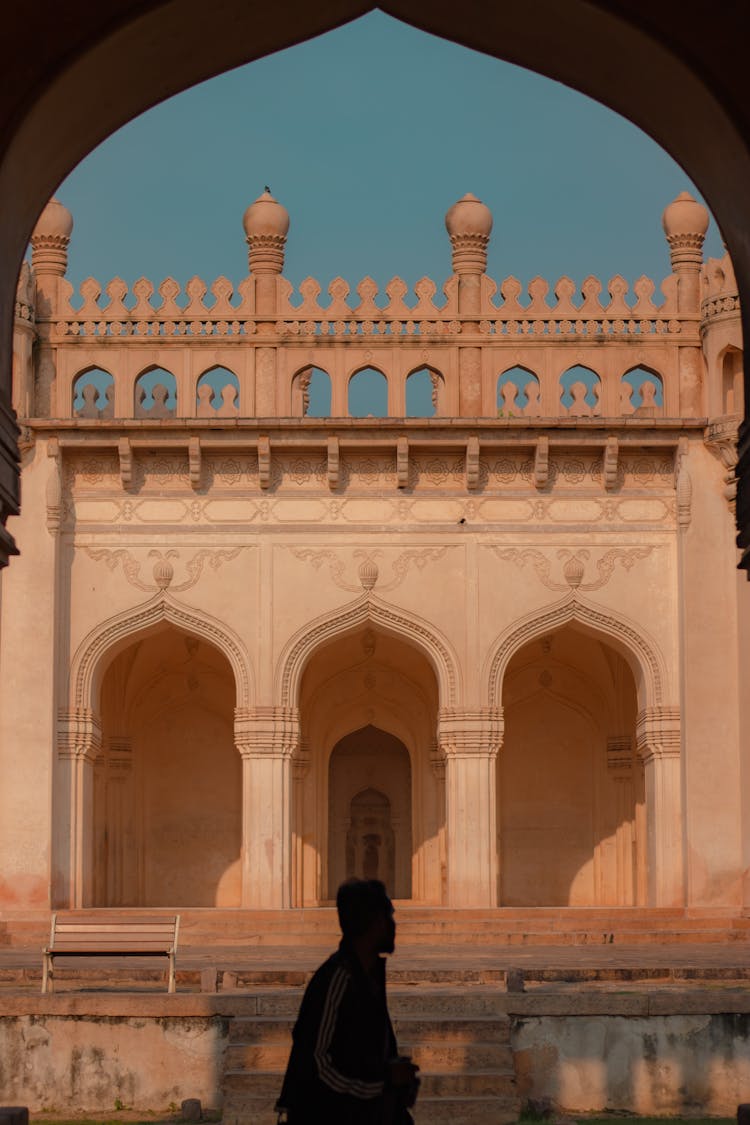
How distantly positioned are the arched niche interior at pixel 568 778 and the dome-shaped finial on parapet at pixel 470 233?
12.3 ft

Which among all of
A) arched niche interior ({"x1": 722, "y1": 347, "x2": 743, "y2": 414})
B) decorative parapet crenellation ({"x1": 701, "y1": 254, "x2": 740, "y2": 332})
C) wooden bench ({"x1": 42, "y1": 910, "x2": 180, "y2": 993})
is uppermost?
decorative parapet crenellation ({"x1": 701, "y1": 254, "x2": 740, "y2": 332})

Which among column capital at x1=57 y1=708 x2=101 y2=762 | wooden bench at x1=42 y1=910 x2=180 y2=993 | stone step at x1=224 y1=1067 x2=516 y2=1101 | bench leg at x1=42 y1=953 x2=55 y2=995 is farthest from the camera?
column capital at x1=57 y1=708 x2=101 y2=762

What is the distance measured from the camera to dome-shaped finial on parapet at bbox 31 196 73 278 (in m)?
19.0

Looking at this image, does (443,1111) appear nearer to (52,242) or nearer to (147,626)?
(147,626)

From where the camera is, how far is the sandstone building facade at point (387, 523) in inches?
712

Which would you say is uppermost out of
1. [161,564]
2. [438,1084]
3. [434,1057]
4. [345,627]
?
[161,564]

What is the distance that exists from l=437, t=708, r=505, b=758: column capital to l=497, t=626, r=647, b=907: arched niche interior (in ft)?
7.10

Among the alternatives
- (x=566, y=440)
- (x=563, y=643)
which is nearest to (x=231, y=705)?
(x=563, y=643)

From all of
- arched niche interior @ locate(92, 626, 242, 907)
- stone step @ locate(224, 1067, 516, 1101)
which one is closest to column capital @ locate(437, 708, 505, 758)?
arched niche interior @ locate(92, 626, 242, 907)

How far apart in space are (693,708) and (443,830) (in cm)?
363

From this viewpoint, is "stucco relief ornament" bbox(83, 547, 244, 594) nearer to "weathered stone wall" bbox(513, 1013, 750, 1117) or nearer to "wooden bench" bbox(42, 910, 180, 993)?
"wooden bench" bbox(42, 910, 180, 993)

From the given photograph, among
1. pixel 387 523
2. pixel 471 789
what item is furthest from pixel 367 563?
pixel 471 789

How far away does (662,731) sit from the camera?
18281mm

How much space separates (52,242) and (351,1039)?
15.0m
